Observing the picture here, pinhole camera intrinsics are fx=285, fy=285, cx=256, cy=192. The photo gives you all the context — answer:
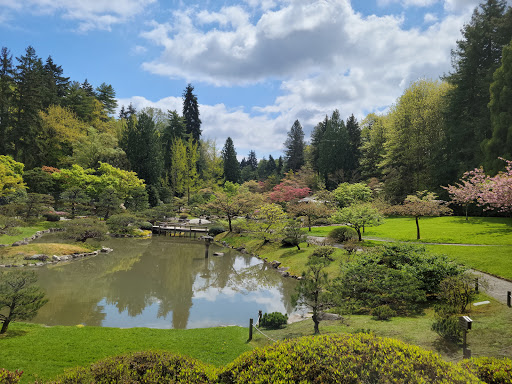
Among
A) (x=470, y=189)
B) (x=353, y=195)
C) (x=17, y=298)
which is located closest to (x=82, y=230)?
(x=17, y=298)

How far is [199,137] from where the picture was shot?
5472 centimetres

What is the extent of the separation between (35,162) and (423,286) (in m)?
42.9

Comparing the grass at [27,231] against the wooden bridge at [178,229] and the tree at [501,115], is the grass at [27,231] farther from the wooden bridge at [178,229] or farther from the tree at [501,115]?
the tree at [501,115]

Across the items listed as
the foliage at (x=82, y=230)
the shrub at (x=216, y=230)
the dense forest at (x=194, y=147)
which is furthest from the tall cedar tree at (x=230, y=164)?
the foliage at (x=82, y=230)

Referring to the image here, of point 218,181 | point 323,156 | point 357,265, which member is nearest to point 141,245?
point 357,265

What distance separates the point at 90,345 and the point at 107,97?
2097 inches

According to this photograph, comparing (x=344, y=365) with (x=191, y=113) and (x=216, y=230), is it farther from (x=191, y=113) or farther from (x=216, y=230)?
(x=191, y=113)

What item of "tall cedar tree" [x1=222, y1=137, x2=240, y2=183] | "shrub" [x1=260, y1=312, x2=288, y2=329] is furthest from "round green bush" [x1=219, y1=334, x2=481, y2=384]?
"tall cedar tree" [x1=222, y1=137, x2=240, y2=183]

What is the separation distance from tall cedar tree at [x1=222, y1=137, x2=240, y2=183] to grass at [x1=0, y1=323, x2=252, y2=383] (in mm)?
47070

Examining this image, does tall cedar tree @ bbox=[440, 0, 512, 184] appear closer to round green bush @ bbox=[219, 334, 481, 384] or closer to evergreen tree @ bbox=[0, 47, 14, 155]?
round green bush @ bbox=[219, 334, 481, 384]

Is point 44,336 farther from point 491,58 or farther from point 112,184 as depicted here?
point 491,58

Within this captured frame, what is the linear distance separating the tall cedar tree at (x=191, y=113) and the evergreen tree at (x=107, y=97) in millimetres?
12837

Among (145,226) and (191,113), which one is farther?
(191,113)

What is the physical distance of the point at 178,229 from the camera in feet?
102
